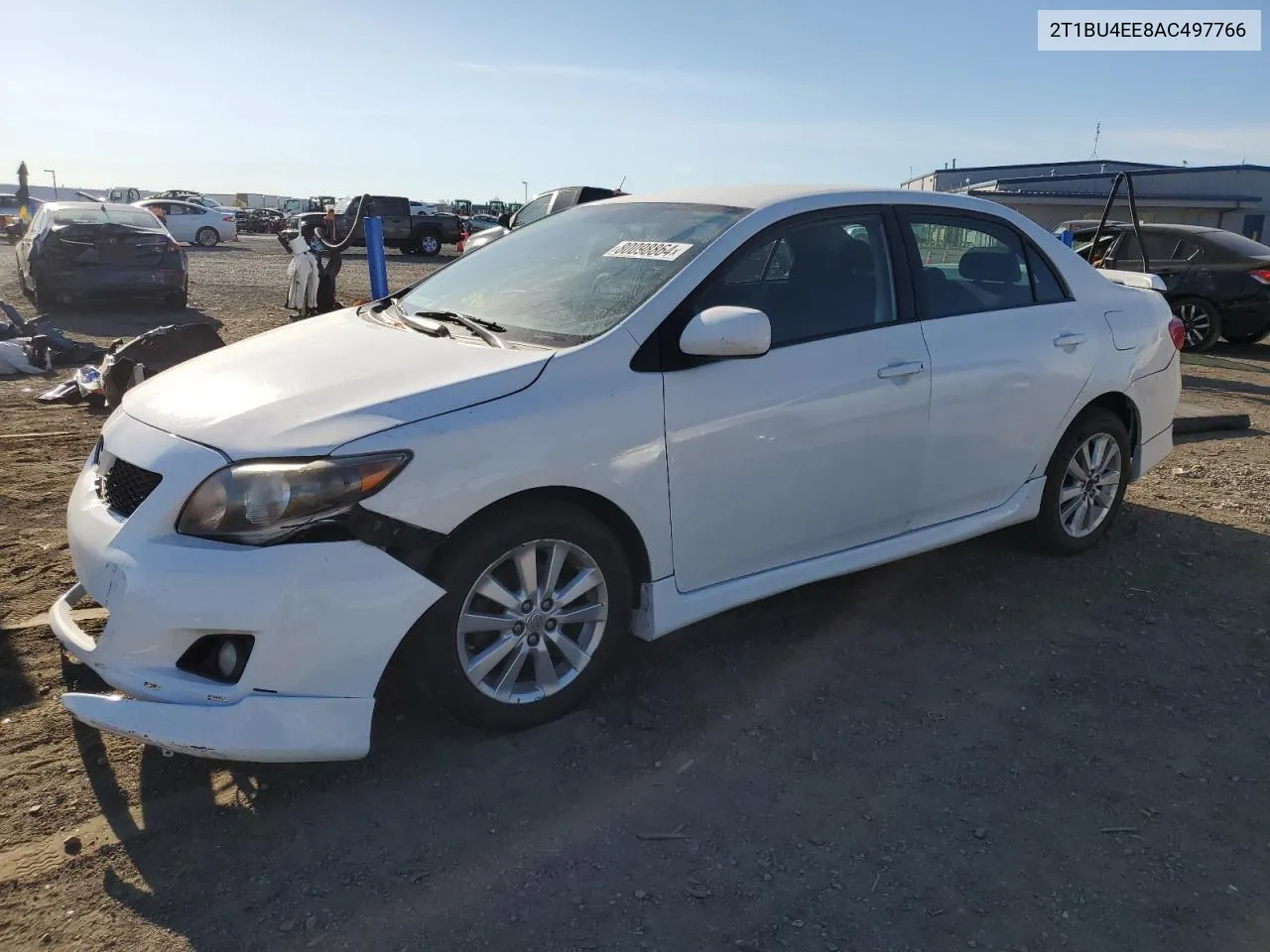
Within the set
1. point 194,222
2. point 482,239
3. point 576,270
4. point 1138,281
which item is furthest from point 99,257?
point 194,222

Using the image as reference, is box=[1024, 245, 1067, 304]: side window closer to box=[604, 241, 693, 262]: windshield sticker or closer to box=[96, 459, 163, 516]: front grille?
box=[604, 241, 693, 262]: windshield sticker

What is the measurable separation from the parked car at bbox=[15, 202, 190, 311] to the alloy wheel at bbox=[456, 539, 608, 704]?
11.8m

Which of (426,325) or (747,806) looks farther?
(426,325)

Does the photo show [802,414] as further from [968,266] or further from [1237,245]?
[1237,245]

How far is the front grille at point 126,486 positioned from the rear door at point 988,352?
9.11 ft

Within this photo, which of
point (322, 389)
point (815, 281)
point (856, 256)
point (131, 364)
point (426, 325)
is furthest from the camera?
point (131, 364)

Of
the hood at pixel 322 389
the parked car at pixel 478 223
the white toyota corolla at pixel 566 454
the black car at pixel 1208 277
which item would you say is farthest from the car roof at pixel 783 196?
the parked car at pixel 478 223

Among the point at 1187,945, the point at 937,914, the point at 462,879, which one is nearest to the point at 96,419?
the point at 462,879

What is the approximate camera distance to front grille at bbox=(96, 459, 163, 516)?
2.85m

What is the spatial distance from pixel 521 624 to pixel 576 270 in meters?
1.45

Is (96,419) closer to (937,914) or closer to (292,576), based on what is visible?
(292,576)

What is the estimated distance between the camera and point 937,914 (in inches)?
98.1

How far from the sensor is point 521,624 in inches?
122

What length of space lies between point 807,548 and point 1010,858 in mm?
1312
